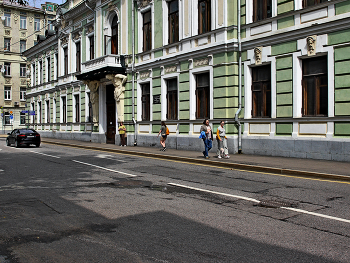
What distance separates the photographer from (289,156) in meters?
15.1

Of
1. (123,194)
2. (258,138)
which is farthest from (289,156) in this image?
(123,194)

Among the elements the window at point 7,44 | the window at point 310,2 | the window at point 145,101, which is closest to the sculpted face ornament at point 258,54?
the window at point 310,2

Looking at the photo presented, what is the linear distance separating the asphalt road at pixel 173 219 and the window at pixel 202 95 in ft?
28.9

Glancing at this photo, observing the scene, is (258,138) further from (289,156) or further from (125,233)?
(125,233)

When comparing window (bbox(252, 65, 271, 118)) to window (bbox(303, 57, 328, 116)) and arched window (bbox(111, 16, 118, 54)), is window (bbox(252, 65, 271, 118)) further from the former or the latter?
arched window (bbox(111, 16, 118, 54))

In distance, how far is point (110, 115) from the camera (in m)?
27.2

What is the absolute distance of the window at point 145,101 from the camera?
76.5 ft

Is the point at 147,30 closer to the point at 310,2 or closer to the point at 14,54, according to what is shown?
the point at 310,2

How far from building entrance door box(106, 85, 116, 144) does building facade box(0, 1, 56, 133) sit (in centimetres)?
3514

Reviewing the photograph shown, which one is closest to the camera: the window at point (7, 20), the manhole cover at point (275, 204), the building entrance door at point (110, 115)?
the manhole cover at point (275, 204)

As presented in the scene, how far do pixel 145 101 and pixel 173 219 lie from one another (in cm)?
1800

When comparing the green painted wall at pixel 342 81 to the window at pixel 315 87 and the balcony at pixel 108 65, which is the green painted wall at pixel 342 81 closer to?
the window at pixel 315 87

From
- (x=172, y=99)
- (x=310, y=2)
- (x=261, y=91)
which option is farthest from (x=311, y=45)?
(x=172, y=99)

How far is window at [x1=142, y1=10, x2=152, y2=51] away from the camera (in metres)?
23.0
